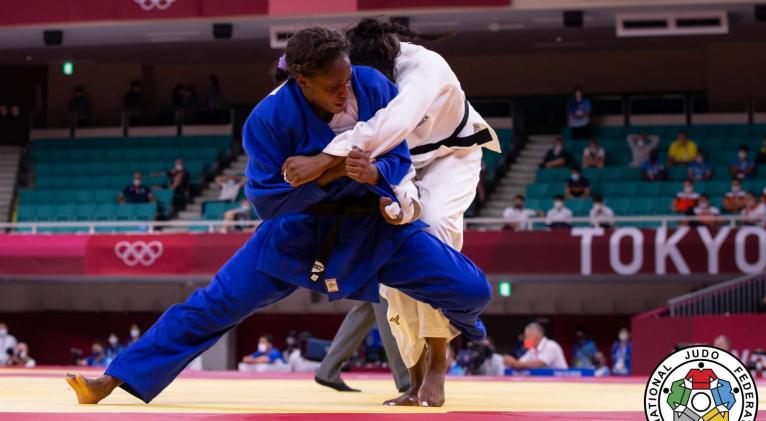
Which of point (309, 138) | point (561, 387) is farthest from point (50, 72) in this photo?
point (309, 138)

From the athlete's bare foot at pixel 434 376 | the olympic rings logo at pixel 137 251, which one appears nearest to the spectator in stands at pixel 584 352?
the olympic rings logo at pixel 137 251

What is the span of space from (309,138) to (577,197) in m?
14.5

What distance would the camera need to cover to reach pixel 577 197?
1820 centimetres

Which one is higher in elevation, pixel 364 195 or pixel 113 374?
pixel 364 195

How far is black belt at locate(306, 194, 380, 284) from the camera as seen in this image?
408cm

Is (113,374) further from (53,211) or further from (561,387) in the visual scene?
(53,211)

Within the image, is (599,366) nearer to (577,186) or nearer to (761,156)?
(577,186)

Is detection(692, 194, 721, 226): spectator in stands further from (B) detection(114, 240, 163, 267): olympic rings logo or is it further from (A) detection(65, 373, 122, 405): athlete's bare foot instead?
(A) detection(65, 373, 122, 405): athlete's bare foot

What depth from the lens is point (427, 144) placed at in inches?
189

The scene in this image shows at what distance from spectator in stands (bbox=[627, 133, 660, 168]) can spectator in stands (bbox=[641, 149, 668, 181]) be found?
2.10ft

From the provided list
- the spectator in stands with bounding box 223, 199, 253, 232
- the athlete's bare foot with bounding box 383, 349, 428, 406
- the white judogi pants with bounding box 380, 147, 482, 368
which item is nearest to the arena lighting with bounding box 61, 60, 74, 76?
the spectator in stands with bounding box 223, 199, 253, 232

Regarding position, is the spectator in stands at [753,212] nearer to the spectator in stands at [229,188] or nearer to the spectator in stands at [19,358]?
the spectator in stands at [229,188]

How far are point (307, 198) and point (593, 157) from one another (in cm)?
1569

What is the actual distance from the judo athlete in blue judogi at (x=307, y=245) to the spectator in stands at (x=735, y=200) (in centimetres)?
1345
